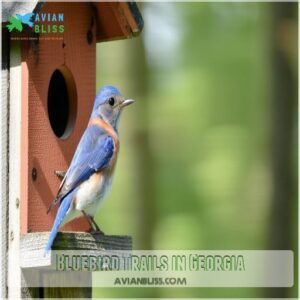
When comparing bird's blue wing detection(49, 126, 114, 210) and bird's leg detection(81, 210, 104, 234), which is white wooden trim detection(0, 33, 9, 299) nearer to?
bird's blue wing detection(49, 126, 114, 210)

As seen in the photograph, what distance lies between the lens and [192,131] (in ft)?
54.8

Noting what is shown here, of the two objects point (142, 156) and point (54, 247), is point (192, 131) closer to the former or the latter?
point (142, 156)

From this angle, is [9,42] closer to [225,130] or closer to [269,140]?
[269,140]

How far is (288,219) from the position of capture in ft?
35.4

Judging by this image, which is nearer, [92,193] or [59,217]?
[59,217]

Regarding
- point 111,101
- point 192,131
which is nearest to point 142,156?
point 192,131

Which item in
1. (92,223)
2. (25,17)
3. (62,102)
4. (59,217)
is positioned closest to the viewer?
(59,217)

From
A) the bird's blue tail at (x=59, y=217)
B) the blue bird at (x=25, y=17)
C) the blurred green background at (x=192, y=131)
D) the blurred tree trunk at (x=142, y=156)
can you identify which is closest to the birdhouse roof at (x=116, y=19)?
the blue bird at (x=25, y=17)

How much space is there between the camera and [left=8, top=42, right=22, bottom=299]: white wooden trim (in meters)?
6.38

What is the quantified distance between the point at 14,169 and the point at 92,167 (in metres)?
0.47

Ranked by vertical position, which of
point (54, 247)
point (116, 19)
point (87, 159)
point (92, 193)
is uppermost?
point (116, 19)

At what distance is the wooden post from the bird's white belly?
9.4 inches

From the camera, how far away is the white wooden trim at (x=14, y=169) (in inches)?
251

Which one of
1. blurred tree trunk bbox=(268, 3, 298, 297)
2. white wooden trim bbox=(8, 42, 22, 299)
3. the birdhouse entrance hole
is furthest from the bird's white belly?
blurred tree trunk bbox=(268, 3, 298, 297)
